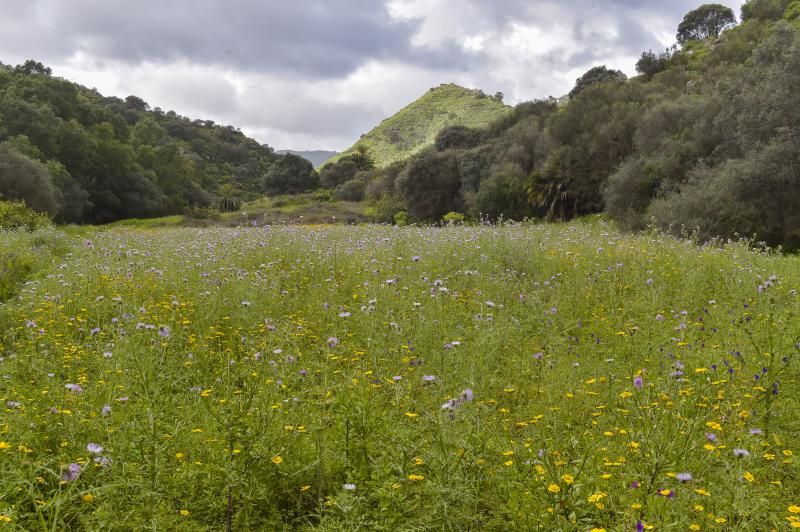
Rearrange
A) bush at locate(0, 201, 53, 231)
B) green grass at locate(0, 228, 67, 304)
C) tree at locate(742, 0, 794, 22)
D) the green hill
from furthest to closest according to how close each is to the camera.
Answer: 1. the green hill
2. tree at locate(742, 0, 794, 22)
3. bush at locate(0, 201, 53, 231)
4. green grass at locate(0, 228, 67, 304)

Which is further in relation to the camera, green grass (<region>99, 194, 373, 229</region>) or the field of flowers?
green grass (<region>99, 194, 373, 229</region>)

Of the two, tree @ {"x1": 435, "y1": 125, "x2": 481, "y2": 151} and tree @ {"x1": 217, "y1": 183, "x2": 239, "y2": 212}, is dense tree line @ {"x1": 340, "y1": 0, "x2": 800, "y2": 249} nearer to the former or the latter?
tree @ {"x1": 435, "y1": 125, "x2": 481, "y2": 151}

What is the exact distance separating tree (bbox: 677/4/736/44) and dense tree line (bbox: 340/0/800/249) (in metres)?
15.0

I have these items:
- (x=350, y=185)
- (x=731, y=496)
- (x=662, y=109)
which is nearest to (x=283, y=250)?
(x=731, y=496)

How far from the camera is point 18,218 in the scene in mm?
18719

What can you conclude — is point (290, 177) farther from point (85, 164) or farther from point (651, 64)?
point (651, 64)

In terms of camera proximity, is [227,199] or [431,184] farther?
[227,199]

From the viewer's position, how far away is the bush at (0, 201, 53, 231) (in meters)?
18.2

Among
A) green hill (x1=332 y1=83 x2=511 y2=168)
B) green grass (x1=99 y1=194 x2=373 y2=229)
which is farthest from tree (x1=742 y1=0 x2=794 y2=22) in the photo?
green grass (x1=99 y1=194 x2=373 y2=229)

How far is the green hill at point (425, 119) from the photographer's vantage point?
90875 millimetres

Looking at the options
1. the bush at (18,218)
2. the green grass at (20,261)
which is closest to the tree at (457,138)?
the bush at (18,218)

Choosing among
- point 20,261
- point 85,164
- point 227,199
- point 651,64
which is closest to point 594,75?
point 651,64

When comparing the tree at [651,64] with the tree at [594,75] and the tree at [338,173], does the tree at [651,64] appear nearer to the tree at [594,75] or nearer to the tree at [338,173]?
the tree at [594,75]

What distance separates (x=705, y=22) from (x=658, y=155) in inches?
2406
